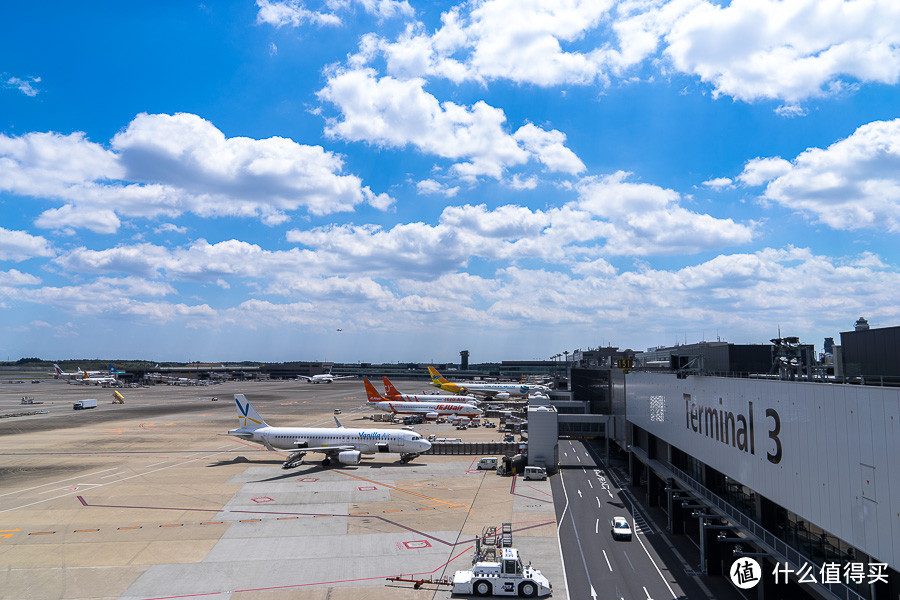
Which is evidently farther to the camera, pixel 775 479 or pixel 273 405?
pixel 273 405

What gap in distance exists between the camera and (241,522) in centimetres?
5134

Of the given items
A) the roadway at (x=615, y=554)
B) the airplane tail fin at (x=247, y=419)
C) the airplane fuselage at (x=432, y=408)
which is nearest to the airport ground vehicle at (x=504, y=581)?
the roadway at (x=615, y=554)

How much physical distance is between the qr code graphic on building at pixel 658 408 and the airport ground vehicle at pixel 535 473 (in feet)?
64.4

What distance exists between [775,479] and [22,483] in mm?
85650

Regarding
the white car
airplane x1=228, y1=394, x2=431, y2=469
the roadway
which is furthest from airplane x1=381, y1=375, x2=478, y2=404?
the white car

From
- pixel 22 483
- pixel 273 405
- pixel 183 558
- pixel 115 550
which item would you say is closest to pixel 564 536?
pixel 183 558

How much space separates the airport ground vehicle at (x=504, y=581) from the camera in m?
35.1

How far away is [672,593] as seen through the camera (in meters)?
35.7

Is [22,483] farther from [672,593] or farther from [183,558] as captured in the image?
[672,593]

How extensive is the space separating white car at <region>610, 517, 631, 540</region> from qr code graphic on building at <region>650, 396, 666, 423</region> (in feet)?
34.9

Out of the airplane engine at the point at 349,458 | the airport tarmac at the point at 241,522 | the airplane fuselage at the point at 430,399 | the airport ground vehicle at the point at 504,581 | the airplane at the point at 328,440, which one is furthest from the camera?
the airplane fuselage at the point at 430,399

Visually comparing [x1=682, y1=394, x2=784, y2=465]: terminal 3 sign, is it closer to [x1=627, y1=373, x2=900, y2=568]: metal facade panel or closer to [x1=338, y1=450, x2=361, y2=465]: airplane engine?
[x1=627, y1=373, x2=900, y2=568]: metal facade panel

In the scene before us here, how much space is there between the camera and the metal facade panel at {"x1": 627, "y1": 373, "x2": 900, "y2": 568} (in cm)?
1997

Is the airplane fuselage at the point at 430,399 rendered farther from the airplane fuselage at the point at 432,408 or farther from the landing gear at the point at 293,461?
the landing gear at the point at 293,461
